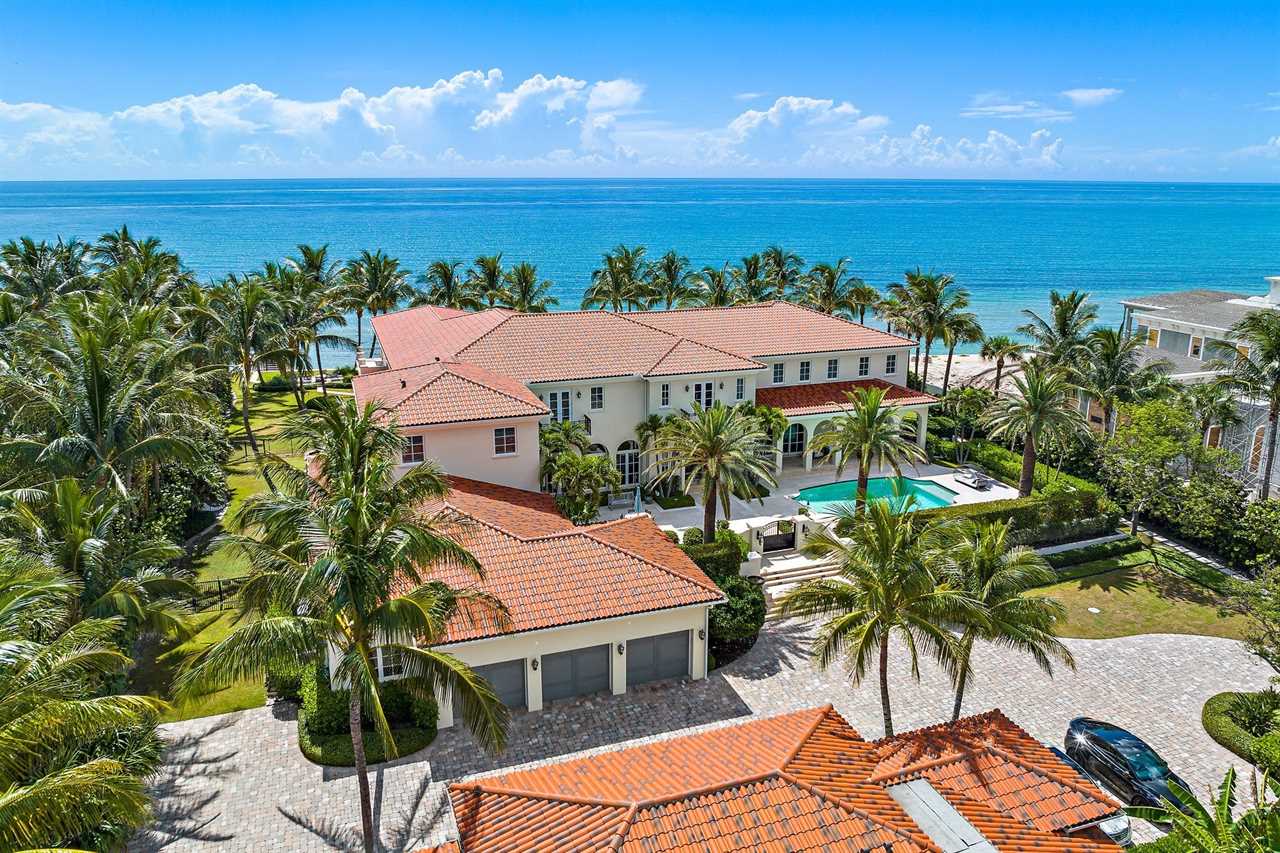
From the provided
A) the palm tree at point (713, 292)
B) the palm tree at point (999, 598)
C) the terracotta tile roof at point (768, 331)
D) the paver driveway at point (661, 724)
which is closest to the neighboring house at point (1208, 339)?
the terracotta tile roof at point (768, 331)

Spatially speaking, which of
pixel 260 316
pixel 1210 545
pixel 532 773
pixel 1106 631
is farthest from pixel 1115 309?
pixel 532 773

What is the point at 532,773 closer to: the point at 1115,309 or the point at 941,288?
the point at 941,288

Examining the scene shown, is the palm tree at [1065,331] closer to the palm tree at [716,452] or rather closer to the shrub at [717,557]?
the palm tree at [716,452]

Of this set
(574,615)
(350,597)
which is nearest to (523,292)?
(574,615)

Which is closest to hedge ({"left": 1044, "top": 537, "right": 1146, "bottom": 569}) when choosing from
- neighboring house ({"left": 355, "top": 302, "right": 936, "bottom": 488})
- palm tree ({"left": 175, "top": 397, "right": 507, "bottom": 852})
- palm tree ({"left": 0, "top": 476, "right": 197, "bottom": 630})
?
neighboring house ({"left": 355, "top": 302, "right": 936, "bottom": 488})

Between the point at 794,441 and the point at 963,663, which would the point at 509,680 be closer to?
the point at 963,663

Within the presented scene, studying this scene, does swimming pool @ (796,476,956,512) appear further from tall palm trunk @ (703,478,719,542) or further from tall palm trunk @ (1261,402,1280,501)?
tall palm trunk @ (1261,402,1280,501)
